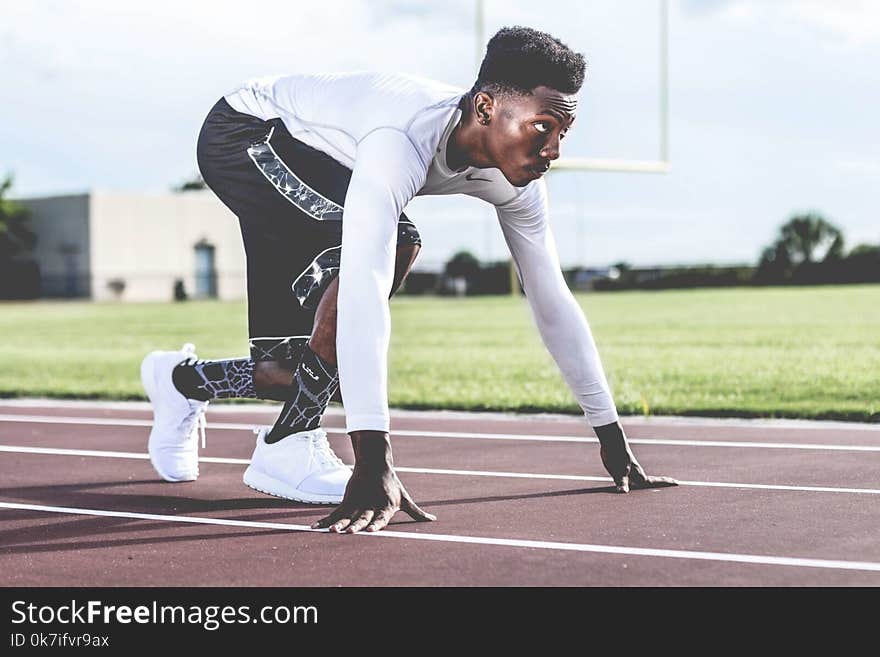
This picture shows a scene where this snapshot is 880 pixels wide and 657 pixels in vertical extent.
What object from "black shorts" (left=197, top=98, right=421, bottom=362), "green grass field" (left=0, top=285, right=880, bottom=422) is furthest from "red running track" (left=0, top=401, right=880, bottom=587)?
"green grass field" (left=0, top=285, right=880, bottom=422)

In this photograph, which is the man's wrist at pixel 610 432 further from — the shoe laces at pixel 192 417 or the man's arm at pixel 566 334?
the shoe laces at pixel 192 417

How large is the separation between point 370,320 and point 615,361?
9593 millimetres

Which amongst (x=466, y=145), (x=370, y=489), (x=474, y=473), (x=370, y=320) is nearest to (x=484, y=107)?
(x=466, y=145)

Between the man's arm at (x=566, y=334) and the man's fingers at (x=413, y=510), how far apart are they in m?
0.87

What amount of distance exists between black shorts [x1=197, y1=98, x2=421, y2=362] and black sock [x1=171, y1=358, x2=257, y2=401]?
8.1 inches

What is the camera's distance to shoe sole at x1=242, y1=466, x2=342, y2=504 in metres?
4.73

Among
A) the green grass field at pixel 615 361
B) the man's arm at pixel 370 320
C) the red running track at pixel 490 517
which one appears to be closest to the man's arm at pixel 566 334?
the red running track at pixel 490 517

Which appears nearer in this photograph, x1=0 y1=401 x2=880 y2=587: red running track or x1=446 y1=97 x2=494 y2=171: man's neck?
x1=0 y1=401 x2=880 y2=587: red running track

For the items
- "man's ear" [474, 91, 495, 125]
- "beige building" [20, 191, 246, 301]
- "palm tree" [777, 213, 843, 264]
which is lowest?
"man's ear" [474, 91, 495, 125]

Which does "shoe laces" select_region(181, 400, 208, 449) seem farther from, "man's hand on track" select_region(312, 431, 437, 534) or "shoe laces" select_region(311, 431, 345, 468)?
"man's hand on track" select_region(312, 431, 437, 534)
